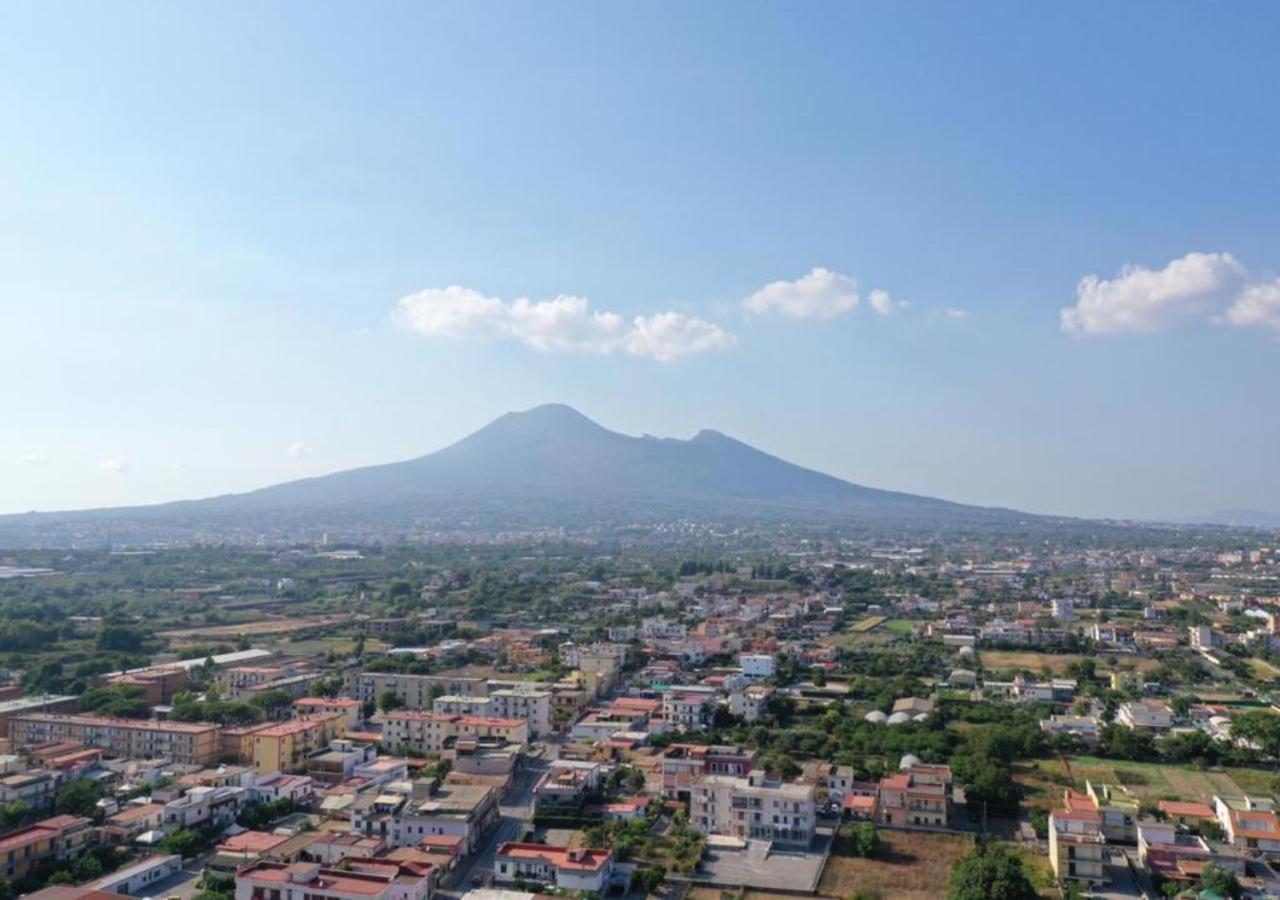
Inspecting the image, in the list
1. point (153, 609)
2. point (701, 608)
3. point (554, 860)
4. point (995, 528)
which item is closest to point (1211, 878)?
point (554, 860)

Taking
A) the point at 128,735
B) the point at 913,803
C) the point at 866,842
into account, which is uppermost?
the point at 128,735

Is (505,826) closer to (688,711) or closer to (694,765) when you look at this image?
(694,765)

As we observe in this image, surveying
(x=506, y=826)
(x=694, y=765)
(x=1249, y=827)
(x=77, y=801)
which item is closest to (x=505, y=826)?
(x=506, y=826)

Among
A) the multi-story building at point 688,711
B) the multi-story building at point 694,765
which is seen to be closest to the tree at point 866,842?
the multi-story building at point 694,765

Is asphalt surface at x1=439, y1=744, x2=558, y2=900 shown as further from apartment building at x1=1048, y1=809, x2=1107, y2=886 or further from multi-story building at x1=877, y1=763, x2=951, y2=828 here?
apartment building at x1=1048, y1=809, x2=1107, y2=886

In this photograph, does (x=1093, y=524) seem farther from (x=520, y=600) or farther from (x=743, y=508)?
(x=520, y=600)

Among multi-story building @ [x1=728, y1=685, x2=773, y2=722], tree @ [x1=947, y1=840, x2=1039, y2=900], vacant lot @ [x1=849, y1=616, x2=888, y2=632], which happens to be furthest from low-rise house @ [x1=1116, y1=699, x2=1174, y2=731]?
vacant lot @ [x1=849, y1=616, x2=888, y2=632]
